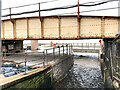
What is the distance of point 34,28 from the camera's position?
9266 mm

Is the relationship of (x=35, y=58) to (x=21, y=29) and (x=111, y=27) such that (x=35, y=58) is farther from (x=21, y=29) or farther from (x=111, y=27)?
(x=111, y=27)

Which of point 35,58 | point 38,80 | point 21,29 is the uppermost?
point 21,29

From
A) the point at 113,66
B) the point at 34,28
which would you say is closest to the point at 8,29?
the point at 34,28

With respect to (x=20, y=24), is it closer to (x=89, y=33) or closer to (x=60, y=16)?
(x=60, y=16)

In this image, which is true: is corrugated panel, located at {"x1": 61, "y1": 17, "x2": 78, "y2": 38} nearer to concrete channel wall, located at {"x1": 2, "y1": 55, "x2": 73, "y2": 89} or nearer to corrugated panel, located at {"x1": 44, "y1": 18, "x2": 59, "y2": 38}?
corrugated panel, located at {"x1": 44, "y1": 18, "x2": 59, "y2": 38}

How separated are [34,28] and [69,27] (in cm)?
360

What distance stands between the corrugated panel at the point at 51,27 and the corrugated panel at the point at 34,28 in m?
0.74

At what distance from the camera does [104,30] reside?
26.0ft

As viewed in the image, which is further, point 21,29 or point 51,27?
point 21,29

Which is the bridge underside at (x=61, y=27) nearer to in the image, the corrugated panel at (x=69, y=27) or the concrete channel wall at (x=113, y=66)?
the corrugated panel at (x=69, y=27)

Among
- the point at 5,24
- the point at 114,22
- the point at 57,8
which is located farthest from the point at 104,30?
the point at 5,24

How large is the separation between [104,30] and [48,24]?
523 centimetres

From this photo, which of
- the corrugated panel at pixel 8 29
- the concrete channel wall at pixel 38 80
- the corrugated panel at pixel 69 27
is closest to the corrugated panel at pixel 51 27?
the corrugated panel at pixel 69 27

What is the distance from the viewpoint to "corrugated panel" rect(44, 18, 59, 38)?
8.83m
